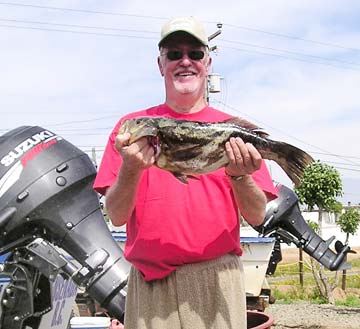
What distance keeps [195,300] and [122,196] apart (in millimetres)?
449

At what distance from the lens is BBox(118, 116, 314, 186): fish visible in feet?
6.59

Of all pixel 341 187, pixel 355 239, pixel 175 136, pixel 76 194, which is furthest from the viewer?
pixel 355 239

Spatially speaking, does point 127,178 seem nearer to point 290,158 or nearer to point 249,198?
point 249,198

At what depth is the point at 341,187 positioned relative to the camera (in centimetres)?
1507

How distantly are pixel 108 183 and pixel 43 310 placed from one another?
58.2 inches

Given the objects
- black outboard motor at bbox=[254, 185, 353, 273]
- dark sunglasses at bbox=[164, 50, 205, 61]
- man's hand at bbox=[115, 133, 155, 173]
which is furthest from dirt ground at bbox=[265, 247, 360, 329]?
man's hand at bbox=[115, 133, 155, 173]

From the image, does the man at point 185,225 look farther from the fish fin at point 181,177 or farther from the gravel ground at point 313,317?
the gravel ground at point 313,317

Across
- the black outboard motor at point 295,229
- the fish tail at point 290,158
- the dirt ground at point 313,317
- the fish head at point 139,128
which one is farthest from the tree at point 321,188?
the fish head at point 139,128

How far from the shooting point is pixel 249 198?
214cm

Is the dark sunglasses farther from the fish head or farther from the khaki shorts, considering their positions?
the khaki shorts

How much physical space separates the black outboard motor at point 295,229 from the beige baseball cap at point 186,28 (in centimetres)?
406

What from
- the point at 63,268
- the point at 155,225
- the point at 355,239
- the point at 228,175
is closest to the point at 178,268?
the point at 155,225

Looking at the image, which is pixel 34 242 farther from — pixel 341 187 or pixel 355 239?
pixel 355 239

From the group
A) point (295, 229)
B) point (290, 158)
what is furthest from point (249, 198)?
point (295, 229)
